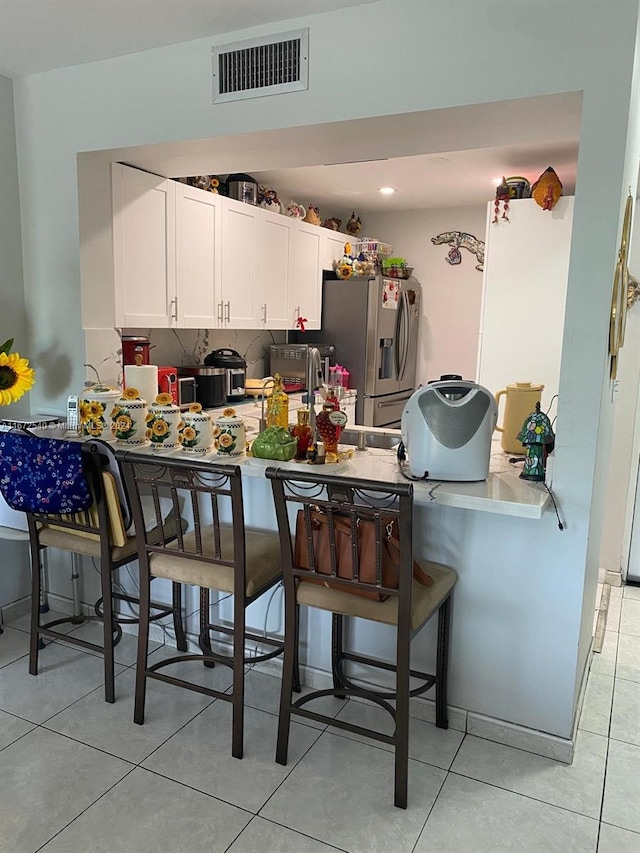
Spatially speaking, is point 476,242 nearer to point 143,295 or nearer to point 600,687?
point 143,295

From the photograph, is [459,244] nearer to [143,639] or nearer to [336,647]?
[336,647]

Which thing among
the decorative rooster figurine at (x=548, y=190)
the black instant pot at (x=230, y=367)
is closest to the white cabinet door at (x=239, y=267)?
the black instant pot at (x=230, y=367)

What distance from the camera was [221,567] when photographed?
2213 millimetres

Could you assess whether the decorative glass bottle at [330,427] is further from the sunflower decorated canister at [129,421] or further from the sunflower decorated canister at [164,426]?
the sunflower decorated canister at [129,421]

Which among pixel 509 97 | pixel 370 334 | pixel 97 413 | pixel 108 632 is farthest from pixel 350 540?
pixel 370 334

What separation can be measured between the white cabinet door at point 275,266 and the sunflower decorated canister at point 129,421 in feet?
6.10

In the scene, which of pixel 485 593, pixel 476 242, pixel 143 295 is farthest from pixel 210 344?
pixel 485 593

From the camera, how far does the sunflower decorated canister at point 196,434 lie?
2.51 meters

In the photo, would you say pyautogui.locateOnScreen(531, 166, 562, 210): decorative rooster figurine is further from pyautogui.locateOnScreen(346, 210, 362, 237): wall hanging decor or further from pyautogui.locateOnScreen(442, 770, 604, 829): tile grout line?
pyautogui.locateOnScreen(442, 770, 604, 829): tile grout line

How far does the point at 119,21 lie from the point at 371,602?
85.3 inches

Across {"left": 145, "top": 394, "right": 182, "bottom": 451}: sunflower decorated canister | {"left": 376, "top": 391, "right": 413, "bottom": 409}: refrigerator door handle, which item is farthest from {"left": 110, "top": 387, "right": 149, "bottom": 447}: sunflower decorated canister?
{"left": 376, "top": 391, "right": 413, "bottom": 409}: refrigerator door handle

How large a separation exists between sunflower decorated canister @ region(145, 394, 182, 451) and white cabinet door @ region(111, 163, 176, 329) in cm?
75

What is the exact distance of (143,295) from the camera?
10.8ft

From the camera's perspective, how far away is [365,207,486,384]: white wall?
538cm
